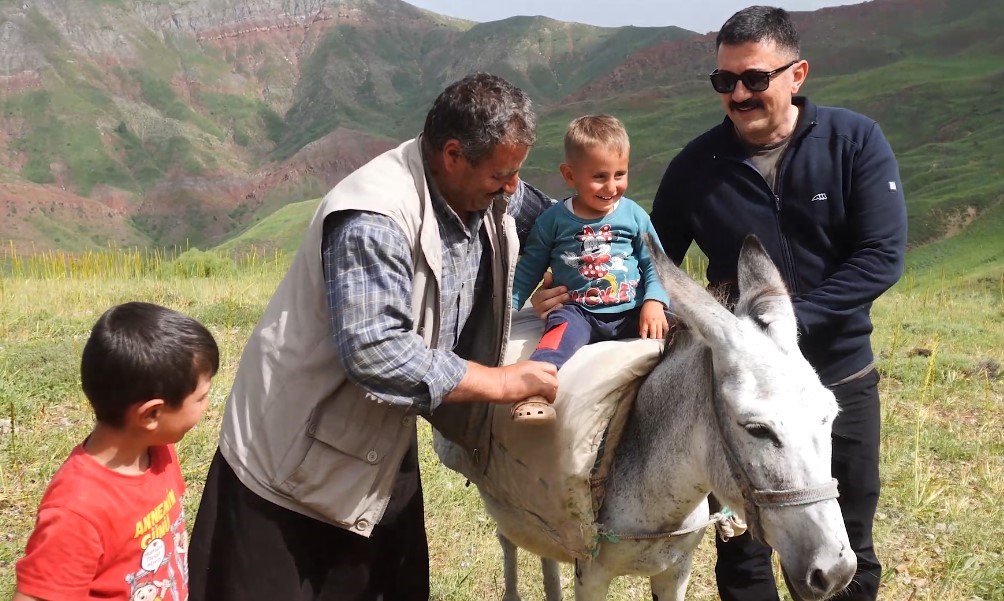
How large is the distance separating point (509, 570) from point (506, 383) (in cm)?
196

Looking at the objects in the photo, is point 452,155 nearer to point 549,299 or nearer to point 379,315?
point 379,315

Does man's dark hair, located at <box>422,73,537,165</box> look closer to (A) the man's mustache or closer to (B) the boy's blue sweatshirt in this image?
(B) the boy's blue sweatshirt

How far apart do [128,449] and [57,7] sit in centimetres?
8601

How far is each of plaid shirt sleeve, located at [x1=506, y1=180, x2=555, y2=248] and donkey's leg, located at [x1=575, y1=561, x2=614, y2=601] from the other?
1.24m

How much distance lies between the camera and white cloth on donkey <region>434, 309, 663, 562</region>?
2.62 m

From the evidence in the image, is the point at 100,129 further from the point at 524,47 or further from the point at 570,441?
the point at 570,441

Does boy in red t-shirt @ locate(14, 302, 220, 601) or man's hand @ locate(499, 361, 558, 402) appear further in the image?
man's hand @ locate(499, 361, 558, 402)

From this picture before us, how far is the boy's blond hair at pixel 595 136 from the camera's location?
298 cm

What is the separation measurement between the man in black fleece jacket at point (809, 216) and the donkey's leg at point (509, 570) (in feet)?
3.87

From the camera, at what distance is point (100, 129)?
203ft

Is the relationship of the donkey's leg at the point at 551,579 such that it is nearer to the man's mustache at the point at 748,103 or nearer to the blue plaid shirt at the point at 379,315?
the blue plaid shirt at the point at 379,315

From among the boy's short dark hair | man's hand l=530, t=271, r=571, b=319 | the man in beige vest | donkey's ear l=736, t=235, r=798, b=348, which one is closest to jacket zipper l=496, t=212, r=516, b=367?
the man in beige vest

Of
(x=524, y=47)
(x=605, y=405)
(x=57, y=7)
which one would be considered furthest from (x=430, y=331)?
(x=57, y=7)

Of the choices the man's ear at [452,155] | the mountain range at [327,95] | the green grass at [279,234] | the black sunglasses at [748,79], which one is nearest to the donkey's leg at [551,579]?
the man's ear at [452,155]
